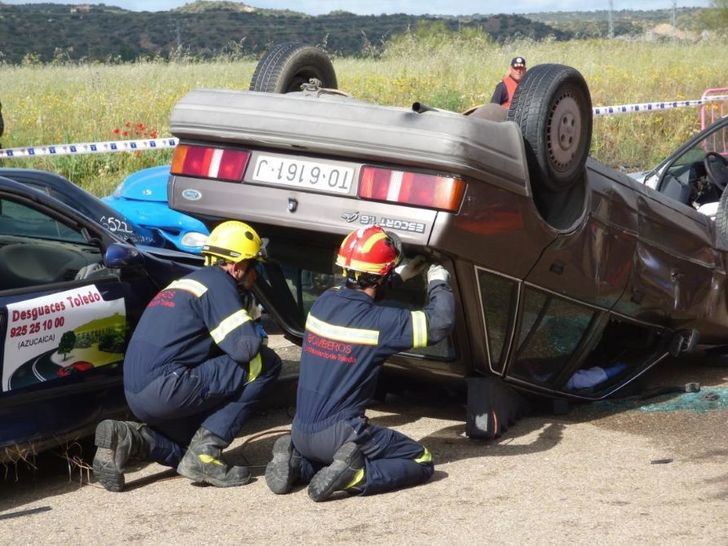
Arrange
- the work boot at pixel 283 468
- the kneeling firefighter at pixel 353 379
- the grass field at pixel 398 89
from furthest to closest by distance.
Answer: the grass field at pixel 398 89 < the work boot at pixel 283 468 < the kneeling firefighter at pixel 353 379

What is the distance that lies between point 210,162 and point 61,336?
3.53ft

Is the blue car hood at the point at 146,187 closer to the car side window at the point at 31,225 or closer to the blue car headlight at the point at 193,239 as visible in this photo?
the blue car headlight at the point at 193,239

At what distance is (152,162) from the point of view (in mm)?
15516

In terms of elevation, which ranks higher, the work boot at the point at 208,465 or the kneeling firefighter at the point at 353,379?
the kneeling firefighter at the point at 353,379

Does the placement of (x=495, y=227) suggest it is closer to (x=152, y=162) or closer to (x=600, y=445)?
(x=600, y=445)

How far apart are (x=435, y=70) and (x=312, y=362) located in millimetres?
18812

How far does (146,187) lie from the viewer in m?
9.68

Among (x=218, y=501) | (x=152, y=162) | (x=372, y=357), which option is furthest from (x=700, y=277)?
(x=152, y=162)

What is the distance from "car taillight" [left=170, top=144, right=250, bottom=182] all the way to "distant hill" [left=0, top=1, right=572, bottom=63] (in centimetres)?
5348

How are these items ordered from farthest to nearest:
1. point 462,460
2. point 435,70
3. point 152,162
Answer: point 435,70
point 152,162
point 462,460

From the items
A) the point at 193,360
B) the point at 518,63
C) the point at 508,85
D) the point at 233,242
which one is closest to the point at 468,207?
the point at 233,242

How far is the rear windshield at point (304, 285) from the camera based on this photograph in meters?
5.70

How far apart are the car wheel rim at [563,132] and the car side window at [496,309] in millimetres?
608

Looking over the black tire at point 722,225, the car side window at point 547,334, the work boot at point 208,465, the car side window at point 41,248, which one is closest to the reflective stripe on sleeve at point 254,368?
the work boot at point 208,465
